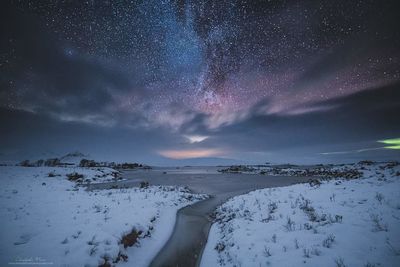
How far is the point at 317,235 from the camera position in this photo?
285 inches

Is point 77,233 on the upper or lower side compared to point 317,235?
lower

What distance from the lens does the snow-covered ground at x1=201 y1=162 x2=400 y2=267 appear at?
5.77 meters

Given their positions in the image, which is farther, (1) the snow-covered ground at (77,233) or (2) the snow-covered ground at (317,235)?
(1) the snow-covered ground at (77,233)

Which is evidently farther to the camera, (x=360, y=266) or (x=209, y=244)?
(x=209, y=244)

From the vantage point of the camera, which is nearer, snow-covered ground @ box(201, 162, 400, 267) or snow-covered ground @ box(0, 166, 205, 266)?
snow-covered ground @ box(201, 162, 400, 267)

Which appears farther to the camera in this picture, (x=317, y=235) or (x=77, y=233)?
(x=77, y=233)

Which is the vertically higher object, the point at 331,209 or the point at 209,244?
the point at 331,209

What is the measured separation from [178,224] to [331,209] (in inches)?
358

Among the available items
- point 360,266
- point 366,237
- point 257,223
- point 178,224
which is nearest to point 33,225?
point 178,224

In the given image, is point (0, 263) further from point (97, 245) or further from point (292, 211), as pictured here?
point (292, 211)

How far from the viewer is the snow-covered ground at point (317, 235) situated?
5.77 metres

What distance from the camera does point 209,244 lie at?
31.1 feet

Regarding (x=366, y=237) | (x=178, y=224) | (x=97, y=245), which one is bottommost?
(x=178, y=224)

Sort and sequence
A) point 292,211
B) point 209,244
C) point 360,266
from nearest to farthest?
point 360,266 < point 209,244 < point 292,211
